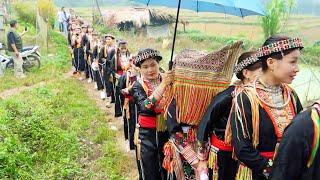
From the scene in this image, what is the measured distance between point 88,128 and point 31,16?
52.6 feet

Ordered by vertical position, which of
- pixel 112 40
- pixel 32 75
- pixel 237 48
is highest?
pixel 237 48

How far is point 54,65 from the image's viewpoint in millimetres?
14992

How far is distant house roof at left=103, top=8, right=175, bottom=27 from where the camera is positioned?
83.9 feet

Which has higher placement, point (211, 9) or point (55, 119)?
point (211, 9)

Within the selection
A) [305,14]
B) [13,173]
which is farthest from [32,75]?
[305,14]

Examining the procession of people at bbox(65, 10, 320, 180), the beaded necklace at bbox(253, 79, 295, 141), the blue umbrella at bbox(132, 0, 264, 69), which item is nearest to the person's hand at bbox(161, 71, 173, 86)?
the procession of people at bbox(65, 10, 320, 180)

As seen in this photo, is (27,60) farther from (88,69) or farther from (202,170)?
(202,170)

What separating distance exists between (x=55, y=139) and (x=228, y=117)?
3.85 meters

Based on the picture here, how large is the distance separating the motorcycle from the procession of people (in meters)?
10.2

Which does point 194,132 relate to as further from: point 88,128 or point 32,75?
point 32,75

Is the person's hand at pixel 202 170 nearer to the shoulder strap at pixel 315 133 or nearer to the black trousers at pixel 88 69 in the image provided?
the shoulder strap at pixel 315 133

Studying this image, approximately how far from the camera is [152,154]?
14.1 feet

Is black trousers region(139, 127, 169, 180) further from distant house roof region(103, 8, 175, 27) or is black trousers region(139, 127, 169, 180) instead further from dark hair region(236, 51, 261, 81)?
distant house roof region(103, 8, 175, 27)

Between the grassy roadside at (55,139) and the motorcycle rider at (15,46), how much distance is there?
3145 mm
